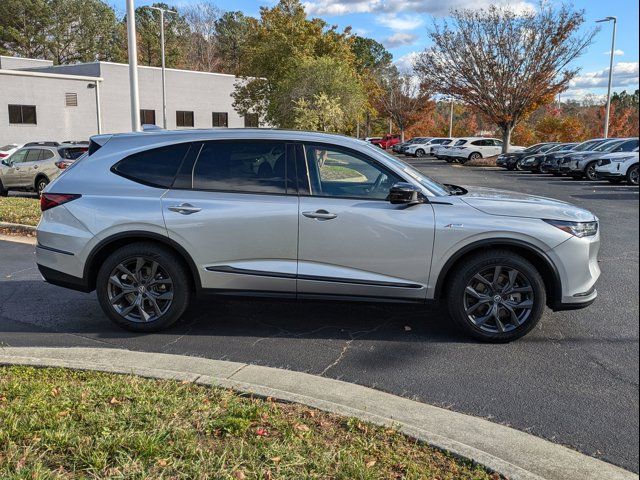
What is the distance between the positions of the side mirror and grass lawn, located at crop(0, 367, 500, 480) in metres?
1.99

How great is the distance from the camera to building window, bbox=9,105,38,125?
32469mm

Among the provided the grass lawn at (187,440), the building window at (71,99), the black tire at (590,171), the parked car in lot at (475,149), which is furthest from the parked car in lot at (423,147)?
the grass lawn at (187,440)

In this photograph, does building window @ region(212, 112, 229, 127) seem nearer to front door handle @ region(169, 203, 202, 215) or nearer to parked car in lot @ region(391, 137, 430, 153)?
parked car in lot @ region(391, 137, 430, 153)

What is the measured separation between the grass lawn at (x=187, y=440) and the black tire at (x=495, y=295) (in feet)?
6.15

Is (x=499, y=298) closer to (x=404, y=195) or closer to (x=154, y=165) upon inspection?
(x=404, y=195)

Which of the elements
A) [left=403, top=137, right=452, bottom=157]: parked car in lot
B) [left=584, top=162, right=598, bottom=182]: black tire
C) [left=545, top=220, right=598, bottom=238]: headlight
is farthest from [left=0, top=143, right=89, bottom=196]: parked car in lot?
[left=403, top=137, right=452, bottom=157]: parked car in lot

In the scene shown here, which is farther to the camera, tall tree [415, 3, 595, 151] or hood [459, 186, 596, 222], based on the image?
tall tree [415, 3, 595, 151]

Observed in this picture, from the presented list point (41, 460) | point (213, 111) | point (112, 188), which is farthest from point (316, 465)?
point (213, 111)

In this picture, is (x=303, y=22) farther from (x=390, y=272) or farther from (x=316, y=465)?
(x=316, y=465)

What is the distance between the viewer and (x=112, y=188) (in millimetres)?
5312

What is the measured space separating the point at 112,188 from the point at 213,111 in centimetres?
3949

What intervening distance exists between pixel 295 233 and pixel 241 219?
481 mm

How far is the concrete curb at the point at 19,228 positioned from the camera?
34.8ft

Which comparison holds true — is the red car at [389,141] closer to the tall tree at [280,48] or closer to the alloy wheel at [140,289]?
the tall tree at [280,48]
